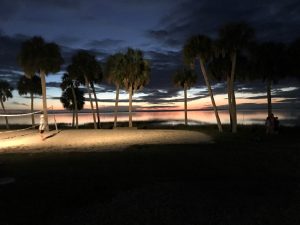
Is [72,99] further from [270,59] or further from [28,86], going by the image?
[270,59]

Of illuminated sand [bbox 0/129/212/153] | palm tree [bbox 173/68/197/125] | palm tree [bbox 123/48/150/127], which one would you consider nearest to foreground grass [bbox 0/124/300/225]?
illuminated sand [bbox 0/129/212/153]

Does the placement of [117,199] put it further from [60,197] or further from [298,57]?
[298,57]

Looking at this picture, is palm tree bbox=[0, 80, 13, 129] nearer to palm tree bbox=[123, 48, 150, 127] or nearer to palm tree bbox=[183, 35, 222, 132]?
palm tree bbox=[123, 48, 150, 127]

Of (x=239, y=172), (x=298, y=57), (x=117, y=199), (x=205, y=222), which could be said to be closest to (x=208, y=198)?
(x=205, y=222)

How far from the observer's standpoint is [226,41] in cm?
3338

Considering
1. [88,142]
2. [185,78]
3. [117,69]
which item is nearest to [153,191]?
[88,142]

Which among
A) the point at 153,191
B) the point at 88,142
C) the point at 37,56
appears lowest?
the point at 88,142

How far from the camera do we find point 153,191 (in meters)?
9.23

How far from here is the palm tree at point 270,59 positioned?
37.3 meters

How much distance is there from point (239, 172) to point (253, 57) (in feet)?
94.4

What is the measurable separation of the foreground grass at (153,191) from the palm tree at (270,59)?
24541 millimetres

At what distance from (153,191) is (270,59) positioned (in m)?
32.4

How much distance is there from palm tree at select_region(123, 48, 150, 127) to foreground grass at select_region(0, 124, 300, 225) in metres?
29.1

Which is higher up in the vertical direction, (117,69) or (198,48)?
(198,48)
